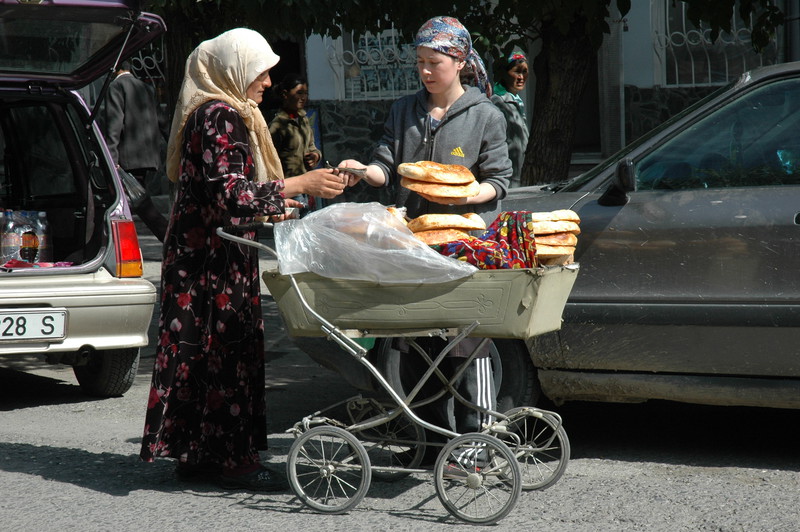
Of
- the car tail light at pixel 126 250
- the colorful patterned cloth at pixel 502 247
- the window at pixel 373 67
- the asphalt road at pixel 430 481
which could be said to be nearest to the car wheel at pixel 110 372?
the asphalt road at pixel 430 481

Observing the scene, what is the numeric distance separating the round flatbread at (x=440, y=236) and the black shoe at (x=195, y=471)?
1347 millimetres

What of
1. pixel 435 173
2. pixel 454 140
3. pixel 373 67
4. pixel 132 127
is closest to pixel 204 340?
pixel 435 173

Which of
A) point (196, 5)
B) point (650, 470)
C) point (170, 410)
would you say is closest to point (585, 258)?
point (650, 470)

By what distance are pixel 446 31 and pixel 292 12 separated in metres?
3.20

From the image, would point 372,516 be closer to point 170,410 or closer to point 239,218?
point 170,410

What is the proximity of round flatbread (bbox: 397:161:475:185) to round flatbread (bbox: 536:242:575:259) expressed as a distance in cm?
39

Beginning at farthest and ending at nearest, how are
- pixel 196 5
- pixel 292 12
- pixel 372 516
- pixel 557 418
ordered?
pixel 196 5
pixel 292 12
pixel 557 418
pixel 372 516

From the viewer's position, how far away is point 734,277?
14.8ft

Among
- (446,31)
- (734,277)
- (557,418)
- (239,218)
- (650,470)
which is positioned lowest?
(650,470)

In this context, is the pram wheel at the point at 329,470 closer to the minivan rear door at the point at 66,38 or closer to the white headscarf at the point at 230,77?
the white headscarf at the point at 230,77

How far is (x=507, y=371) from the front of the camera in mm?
4902

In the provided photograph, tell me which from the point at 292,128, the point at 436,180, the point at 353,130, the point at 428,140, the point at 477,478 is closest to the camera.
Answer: the point at 477,478

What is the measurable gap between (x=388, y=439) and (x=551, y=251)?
105 centimetres

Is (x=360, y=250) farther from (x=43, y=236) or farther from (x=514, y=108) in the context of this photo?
(x=514, y=108)
